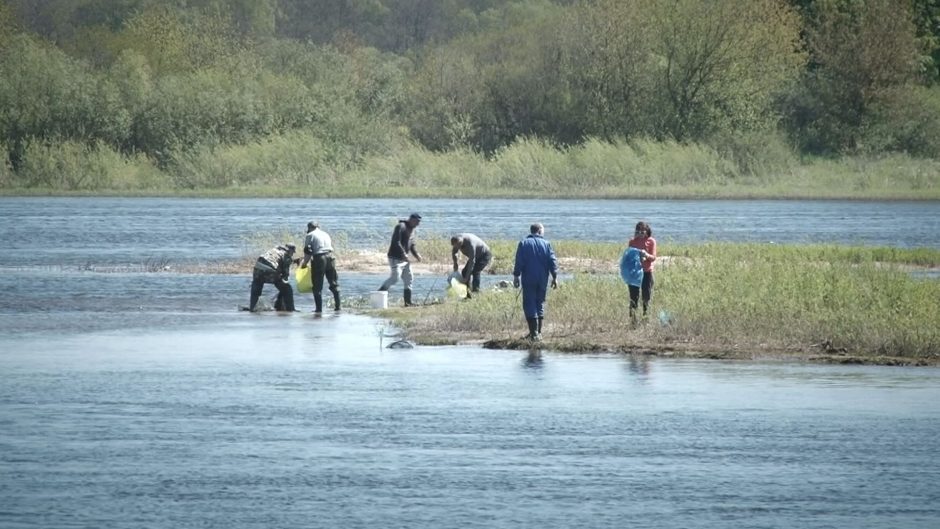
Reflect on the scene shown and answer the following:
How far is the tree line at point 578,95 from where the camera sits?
9488cm

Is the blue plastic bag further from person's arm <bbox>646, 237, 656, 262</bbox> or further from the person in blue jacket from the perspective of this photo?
the person in blue jacket

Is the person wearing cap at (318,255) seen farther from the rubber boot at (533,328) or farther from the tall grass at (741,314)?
the rubber boot at (533,328)

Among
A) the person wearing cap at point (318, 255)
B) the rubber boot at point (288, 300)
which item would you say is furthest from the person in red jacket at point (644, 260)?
the rubber boot at point (288, 300)

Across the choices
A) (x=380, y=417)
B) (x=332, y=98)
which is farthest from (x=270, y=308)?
(x=332, y=98)

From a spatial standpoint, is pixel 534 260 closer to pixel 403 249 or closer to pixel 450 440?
pixel 450 440

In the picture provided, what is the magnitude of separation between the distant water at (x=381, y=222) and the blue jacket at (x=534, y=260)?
Answer: 25.3 metres

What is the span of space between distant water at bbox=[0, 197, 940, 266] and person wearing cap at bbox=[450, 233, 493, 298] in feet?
59.4

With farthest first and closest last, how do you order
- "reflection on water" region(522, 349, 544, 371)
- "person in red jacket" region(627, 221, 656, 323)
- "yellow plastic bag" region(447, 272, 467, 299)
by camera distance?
"yellow plastic bag" region(447, 272, 467, 299) → "person in red jacket" region(627, 221, 656, 323) → "reflection on water" region(522, 349, 544, 371)

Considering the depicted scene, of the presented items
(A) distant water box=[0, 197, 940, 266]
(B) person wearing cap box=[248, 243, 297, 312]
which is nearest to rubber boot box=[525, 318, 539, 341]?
(B) person wearing cap box=[248, 243, 297, 312]

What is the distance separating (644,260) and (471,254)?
548cm

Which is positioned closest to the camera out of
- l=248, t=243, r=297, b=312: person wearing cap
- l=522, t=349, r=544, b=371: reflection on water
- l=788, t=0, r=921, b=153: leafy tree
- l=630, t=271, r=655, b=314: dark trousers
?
l=522, t=349, r=544, b=371: reflection on water

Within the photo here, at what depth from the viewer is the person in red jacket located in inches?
1180

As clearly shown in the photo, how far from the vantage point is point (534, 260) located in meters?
28.3

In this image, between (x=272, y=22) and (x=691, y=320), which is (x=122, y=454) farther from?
(x=272, y=22)
